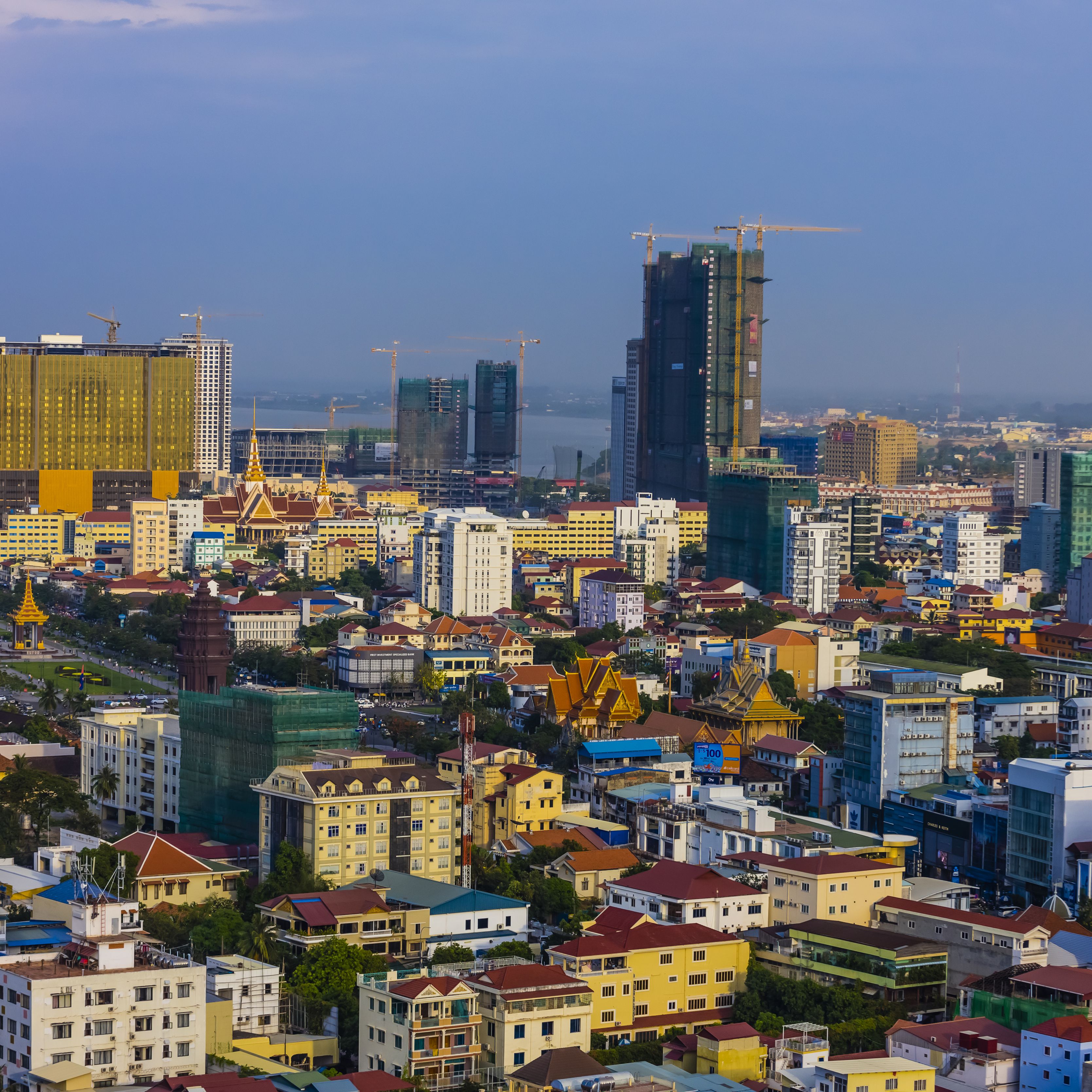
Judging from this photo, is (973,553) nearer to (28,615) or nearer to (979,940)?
(28,615)

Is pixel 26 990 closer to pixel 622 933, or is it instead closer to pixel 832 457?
pixel 622 933

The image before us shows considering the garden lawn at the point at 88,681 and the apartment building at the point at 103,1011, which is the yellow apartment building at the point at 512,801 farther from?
the garden lawn at the point at 88,681

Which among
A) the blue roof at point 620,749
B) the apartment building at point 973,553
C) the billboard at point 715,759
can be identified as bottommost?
the billboard at point 715,759

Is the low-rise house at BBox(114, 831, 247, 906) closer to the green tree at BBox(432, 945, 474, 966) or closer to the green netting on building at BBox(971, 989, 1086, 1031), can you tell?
the green tree at BBox(432, 945, 474, 966)

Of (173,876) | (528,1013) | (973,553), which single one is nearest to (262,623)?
(973,553)

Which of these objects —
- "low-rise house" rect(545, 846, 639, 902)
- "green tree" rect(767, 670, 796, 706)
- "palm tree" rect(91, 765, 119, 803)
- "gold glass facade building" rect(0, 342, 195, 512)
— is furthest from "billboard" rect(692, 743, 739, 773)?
"gold glass facade building" rect(0, 342, 195, 512)

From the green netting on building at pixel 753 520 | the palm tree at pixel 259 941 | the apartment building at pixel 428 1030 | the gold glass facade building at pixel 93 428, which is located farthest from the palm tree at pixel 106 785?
the gold glass facade building at pixel 93 428
